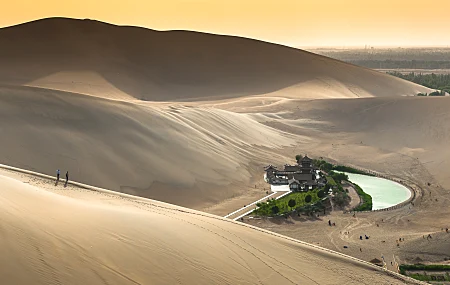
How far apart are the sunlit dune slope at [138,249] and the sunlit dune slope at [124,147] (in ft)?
41.6

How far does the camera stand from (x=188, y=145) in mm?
40906

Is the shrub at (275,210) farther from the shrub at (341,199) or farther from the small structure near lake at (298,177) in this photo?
the small structure near lake at (298,177)

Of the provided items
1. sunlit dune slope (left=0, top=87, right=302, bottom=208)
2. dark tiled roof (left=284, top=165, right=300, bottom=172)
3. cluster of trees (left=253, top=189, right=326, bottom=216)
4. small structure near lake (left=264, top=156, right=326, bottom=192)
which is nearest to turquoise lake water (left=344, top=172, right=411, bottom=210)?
small structure near lake (left=264, top=156, right=326, bottom=192)

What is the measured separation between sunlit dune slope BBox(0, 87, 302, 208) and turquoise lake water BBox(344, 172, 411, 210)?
634 centimetres

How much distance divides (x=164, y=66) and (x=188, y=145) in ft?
182

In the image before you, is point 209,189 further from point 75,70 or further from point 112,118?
point 75,70

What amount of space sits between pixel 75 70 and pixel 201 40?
2774cm

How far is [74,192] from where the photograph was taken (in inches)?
803

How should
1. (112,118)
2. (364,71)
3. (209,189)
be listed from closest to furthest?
(209,189) → (112,118) → (364,71)

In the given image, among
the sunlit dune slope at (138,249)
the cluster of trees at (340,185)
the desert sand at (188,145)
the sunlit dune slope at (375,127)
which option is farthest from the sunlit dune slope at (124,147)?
the sunlit dune slope at (138,249)

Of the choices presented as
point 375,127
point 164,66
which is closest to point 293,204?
point 375,127

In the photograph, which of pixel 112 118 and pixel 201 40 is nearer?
pixel 112 118

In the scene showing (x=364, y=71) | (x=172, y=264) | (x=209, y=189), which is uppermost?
(x=364, y=71)

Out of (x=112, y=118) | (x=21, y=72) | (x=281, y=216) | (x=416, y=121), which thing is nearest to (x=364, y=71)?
(x=416, y=121)
